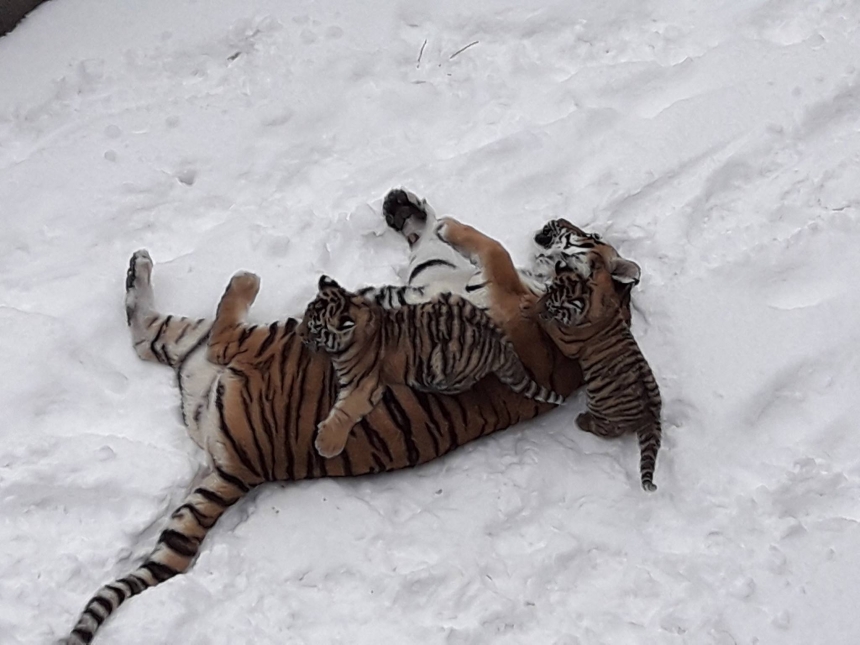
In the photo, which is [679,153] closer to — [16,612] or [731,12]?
[731,12]

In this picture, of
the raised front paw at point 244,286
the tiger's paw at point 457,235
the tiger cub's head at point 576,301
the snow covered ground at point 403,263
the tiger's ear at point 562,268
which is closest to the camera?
the snow covered ground at point 403,263

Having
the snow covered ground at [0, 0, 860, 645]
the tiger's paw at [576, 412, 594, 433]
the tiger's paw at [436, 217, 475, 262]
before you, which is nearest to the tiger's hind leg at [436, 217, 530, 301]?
the tiger's paw at [436, 217, 475, 262]

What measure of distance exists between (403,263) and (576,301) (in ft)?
2.59

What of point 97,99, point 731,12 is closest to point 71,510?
point 97,99

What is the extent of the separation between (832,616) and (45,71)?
3470 millimetres

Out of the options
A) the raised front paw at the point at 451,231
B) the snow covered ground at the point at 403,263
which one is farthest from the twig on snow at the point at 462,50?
the raised front paw at the point at 451,231

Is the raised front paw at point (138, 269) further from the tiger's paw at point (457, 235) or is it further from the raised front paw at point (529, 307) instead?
the raised front paw at point (529, 307)

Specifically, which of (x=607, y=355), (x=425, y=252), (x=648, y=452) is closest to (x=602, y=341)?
(x=607, y=355)

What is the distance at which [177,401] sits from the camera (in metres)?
3.13

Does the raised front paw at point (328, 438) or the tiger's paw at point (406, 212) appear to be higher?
the tiger's paw at point (406, 212)

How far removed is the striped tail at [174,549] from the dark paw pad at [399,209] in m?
1.14

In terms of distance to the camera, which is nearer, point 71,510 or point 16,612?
point 16,612

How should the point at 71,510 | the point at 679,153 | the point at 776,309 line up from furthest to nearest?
the point at 679,153 < the point at 776,309 < the point at 71,510

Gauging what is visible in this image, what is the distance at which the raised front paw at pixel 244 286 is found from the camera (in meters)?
3.17
